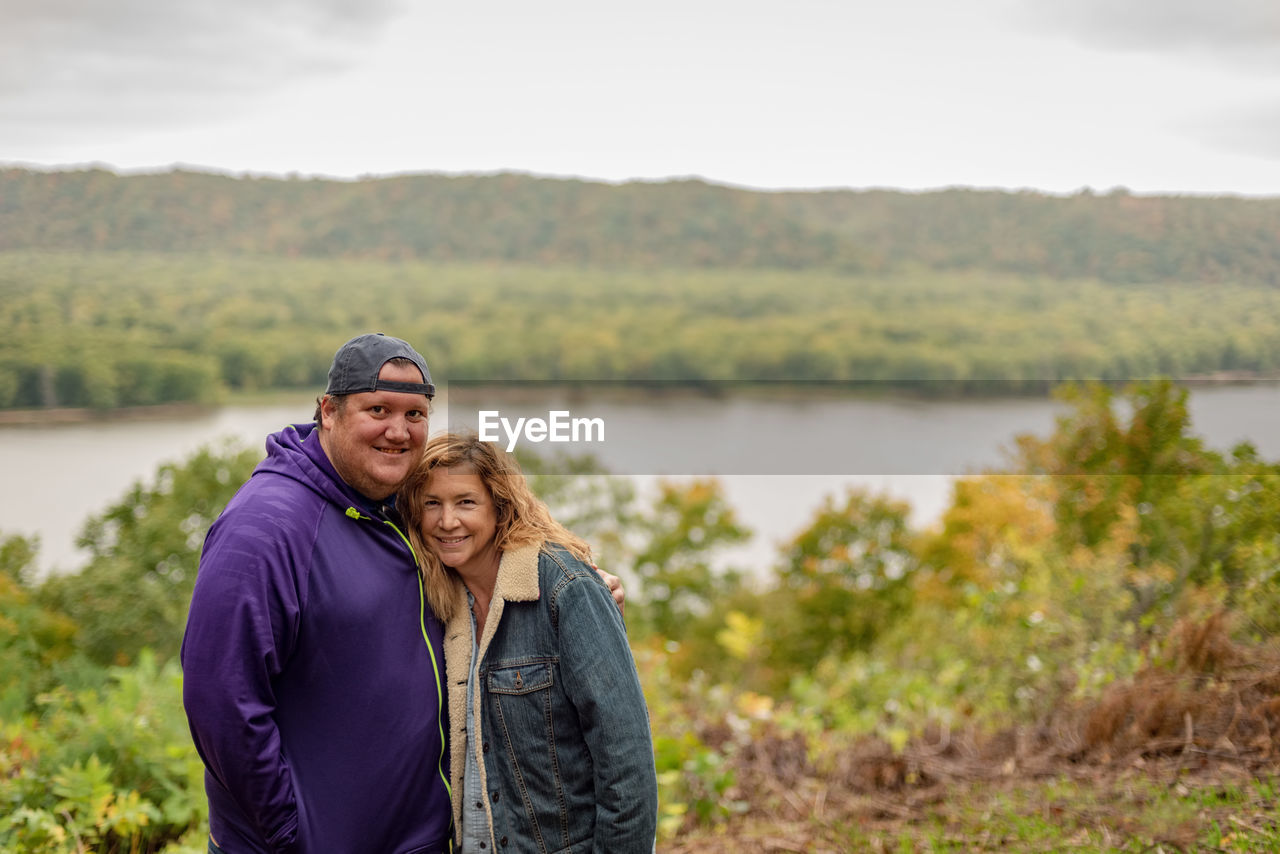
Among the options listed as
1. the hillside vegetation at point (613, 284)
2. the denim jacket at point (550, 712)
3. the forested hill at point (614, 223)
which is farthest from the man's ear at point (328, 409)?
the forested hill at point (614, 223)

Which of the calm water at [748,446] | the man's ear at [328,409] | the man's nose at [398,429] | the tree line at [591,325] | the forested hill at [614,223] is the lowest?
the calm water at [748,446]

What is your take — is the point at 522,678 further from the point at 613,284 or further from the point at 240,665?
the point at 613,284

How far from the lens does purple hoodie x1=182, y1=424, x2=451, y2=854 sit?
2199 mm

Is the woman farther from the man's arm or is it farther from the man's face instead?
the man's arm

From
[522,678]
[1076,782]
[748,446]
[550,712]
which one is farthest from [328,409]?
[748,446]

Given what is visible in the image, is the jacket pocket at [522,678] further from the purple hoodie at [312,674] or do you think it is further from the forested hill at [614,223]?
the forested hill at [614,223]

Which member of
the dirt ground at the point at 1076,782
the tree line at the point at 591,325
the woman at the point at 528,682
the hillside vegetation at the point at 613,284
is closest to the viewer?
the woman at the point at 528,682

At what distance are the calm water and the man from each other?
4149 centimetres

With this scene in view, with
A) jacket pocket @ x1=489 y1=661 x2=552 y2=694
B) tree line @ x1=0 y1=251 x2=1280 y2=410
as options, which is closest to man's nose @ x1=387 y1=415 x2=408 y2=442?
jacket pocket @ x1=489 y1=661 x2=552 y2=694

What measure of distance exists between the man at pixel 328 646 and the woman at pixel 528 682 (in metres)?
0.08

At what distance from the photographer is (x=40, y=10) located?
82562 millimetres

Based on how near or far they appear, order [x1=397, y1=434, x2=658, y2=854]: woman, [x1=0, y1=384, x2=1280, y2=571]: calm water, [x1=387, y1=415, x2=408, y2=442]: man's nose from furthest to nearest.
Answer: [x1=0, y1=384, x2=1280, y2=571]: calm water
[x1=387, y1=415, x2=408, y2=442]: man's nose
[x1=397, y1=434, x2=658, y2=854]: woman

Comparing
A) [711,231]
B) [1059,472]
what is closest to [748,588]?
[1059,472]

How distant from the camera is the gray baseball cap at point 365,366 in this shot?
2508 millimetres
